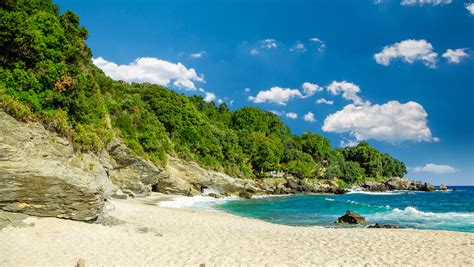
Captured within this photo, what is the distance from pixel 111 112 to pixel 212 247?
123 feet

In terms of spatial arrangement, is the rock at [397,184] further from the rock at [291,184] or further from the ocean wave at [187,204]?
the ocean wave at [187,204]

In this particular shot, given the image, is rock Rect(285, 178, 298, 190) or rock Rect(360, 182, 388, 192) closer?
rock Rect(285, 178, 298, 190)

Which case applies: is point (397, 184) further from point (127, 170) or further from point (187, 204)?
point (127, 170)

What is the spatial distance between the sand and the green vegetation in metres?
7.42

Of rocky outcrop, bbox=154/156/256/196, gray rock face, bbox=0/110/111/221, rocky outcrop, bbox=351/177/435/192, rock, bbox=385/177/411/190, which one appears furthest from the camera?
rock, bbox=385/177/411/190

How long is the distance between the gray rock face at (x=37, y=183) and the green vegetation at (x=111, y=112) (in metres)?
2.13

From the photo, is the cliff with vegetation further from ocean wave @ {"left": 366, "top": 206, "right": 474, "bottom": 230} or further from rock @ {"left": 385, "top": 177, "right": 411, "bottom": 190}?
ocean wave @ {"left": 366, "top": 206, "right": 474, "bottom": 230}

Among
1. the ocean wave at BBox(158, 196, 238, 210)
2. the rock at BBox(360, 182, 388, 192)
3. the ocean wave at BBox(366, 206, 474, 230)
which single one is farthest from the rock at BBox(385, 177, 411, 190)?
the ocean wave at BBox(158, 196, 238, 210)

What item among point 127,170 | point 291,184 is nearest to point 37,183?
point 127,170

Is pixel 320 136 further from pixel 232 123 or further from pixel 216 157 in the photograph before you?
pixel 216 157

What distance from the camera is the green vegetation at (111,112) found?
21.2m

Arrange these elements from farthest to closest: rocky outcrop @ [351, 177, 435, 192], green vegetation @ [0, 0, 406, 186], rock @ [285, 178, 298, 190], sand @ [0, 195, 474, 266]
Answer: rocky outcrop @ [351, 177, 435, 192]
rock @ [285, 178, 298, 190]
green vegetation @ [0, 0, 406, 186]
sand @ [0, 195, 474, 266]

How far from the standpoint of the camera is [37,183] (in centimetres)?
1395

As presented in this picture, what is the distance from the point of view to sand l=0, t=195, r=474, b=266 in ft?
38.8
